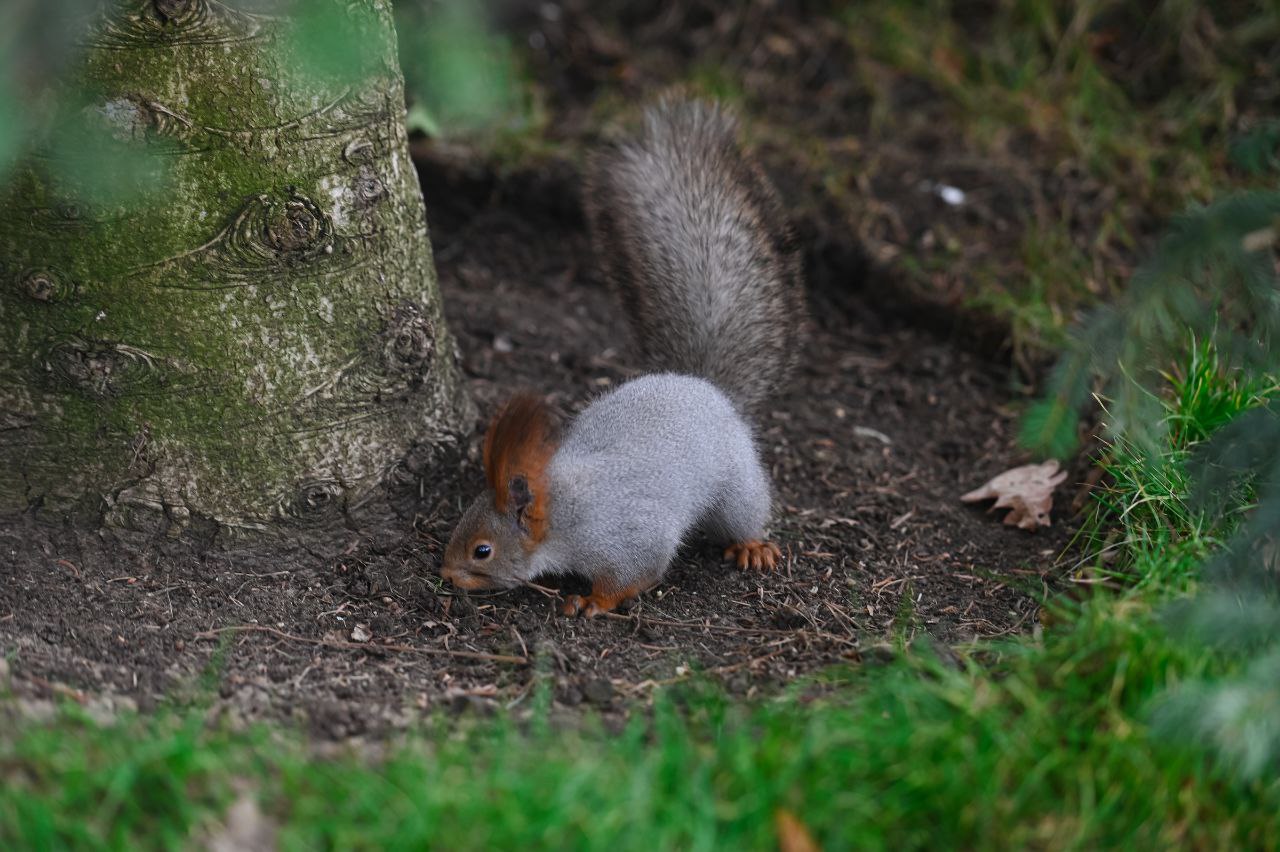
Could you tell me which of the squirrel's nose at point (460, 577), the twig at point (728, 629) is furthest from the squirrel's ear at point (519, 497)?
the twig at point (728, 629)

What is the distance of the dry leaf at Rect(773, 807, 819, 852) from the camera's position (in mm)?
1786

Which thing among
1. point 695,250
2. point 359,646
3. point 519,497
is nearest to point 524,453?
point 519,497

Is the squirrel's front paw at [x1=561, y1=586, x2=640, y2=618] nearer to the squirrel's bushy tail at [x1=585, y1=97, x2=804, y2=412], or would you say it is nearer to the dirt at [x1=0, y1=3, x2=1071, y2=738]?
the dirt at [x1=0, y1=3, x2=1071, y2=738]

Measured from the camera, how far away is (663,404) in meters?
2.94

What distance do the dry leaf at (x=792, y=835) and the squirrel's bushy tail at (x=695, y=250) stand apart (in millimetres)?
1581

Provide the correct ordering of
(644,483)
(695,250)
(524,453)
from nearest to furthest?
1. (524,453)
2. (644,483)
3. (695,250)

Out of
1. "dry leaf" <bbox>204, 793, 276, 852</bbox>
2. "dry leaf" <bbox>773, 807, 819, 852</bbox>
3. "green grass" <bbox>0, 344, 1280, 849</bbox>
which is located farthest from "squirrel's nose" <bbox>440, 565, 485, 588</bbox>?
"dry leaf" <bbox>773, 807, 819, 852</bbox>

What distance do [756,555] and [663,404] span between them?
0.46m

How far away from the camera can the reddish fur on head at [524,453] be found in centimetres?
272

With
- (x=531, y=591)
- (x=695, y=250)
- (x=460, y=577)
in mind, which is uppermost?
(x=695, y=250)

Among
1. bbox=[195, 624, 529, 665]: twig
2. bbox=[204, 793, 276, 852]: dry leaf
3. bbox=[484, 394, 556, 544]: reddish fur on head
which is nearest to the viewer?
bbox=[204, 793, 276, 852]: dry leaf

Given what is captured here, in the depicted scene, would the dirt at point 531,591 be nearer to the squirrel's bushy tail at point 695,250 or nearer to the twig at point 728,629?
the twig at point 728,629

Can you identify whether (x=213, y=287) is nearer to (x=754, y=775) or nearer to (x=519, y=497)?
(x=519, y=497)

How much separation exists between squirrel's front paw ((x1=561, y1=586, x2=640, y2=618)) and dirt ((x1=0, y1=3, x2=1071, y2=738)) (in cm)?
3
